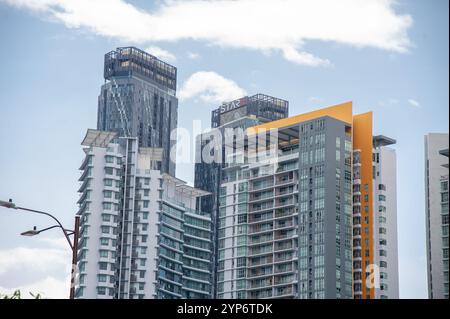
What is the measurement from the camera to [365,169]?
164m

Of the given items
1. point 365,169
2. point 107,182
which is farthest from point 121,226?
point 365,169

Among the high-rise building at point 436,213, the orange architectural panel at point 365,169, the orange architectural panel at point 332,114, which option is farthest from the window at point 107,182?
the high-rise building at point 436,213

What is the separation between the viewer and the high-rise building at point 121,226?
17225 cm

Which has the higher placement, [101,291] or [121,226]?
[121,226]

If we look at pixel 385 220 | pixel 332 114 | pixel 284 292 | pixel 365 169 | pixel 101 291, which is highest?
pixel 332 114

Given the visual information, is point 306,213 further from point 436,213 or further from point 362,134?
point 436,213

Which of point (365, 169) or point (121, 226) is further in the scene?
point (121, 226)

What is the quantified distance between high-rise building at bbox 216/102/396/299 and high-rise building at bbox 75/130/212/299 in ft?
48.9

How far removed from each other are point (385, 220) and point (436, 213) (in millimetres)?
9048

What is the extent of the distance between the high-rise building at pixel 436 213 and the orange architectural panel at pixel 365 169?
10522mm

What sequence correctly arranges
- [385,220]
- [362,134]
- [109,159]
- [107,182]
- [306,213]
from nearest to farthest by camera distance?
[306,213], [385,220], [362,134], [107,182], [109,159]

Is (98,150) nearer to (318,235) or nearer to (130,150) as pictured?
(130,150)

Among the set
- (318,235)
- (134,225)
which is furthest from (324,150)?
(134,225)

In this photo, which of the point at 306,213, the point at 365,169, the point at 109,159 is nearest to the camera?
the point at 306,213
